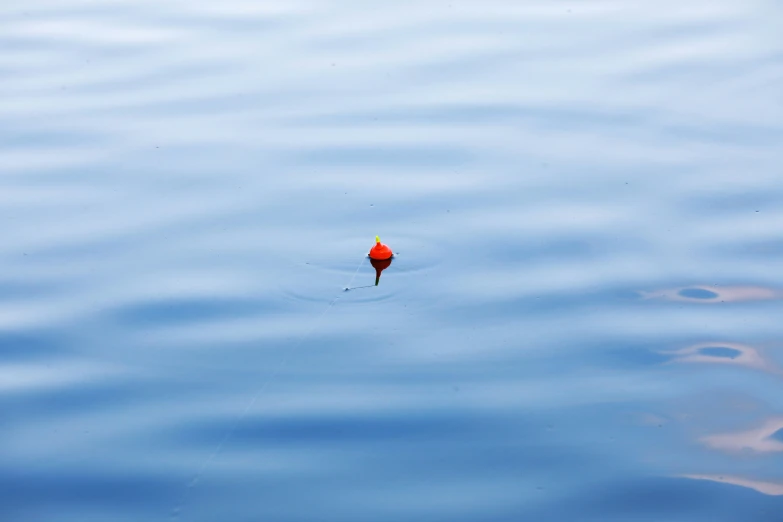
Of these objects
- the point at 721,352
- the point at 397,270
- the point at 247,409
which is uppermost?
the point at 397,270

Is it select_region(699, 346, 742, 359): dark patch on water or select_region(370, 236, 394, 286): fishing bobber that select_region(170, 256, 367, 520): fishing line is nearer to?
select_region(370, 236, 394, 286): fishing bobber

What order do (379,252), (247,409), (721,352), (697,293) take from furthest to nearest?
(379,252), (697,293), (721,352), (247,409)

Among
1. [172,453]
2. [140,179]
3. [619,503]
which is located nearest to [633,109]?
[140,179]

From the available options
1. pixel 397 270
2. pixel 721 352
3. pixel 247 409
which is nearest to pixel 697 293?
pixel 721 352

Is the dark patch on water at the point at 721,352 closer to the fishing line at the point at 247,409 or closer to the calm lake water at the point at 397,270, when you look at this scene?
the calm lake water at the point at 397,270

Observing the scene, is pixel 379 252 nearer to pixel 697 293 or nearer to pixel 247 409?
pixel 247 409

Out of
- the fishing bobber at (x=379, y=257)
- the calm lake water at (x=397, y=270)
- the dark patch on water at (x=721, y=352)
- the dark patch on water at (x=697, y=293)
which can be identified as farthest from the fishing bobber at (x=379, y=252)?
the dark patch on water at (x=721, y=352)

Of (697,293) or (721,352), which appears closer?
(721,352)

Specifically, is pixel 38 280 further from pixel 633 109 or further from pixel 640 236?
pixel 633 109
